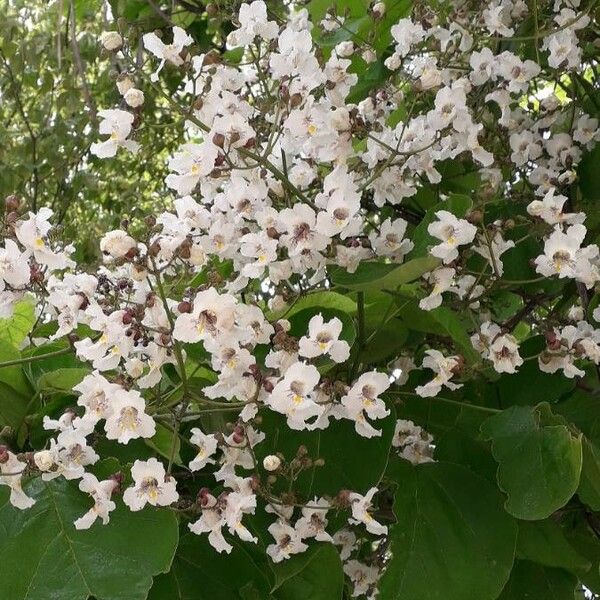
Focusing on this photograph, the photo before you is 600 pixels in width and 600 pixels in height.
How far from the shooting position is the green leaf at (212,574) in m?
0.67

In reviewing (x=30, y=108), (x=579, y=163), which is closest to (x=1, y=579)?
(x=579, y=163)

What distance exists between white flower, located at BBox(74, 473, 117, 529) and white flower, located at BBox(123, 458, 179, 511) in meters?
0.02

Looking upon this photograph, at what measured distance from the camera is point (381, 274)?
0.64 m

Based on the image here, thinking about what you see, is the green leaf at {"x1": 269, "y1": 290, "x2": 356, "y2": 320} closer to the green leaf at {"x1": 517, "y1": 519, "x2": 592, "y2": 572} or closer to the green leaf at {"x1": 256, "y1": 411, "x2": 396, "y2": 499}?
the green leaf at {"x1": 256, "y1": 411, "x2": 396, "y2": 499}

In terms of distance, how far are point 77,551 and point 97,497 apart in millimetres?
38

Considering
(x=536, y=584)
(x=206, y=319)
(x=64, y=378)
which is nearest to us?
(x=206, y=319)

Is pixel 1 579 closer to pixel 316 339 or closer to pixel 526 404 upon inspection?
pixel 316 339

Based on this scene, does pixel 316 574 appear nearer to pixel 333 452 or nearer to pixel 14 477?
pixel 333 452

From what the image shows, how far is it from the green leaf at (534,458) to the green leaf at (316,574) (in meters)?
0.13

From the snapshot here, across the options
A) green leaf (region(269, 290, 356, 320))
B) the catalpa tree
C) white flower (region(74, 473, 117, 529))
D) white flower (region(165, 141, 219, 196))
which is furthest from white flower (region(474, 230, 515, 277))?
white flower (region(74, 473, 117, 529))

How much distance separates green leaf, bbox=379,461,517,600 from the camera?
67 cm

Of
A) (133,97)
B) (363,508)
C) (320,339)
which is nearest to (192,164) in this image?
(133,97)

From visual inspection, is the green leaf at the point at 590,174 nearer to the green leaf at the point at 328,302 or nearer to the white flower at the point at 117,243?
the green leaf at the point at 328,302

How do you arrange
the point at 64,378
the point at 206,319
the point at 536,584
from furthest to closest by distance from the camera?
the point at 536,584
the point at 64,378
the point at 206,319
